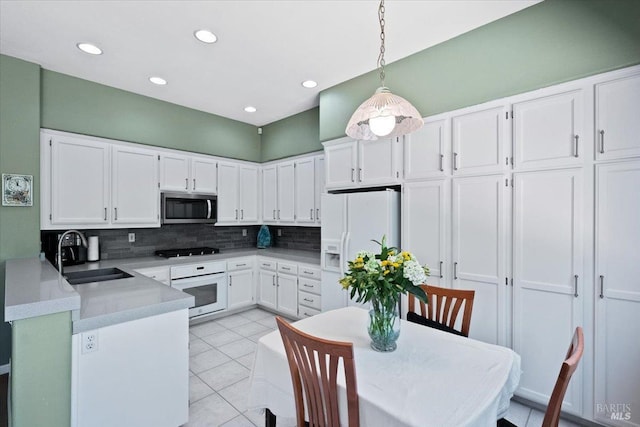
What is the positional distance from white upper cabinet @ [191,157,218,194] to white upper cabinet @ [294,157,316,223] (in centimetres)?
119

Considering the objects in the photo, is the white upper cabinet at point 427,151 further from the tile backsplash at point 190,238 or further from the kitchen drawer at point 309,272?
the tile backsplash at point 190,238

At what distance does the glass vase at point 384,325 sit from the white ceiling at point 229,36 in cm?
203

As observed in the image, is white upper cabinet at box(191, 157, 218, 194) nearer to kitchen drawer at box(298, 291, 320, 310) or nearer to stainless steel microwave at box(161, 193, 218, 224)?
stainless steel microwave at box(161, 193, 218, 224)

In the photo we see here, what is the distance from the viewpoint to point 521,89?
87.7 inches

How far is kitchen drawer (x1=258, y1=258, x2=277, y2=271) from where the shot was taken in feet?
14.2

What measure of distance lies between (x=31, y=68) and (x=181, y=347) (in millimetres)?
3119

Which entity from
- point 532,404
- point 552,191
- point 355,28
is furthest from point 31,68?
point 532,404

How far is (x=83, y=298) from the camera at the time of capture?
1914 millimetres

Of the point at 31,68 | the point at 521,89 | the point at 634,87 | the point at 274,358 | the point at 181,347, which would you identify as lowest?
the point at 181,347

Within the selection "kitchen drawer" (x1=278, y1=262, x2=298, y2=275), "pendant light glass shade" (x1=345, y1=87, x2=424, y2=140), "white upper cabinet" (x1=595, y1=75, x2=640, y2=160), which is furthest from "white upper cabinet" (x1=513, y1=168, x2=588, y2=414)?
"kitchen drawer" (x1=278, y1=262, x2=298, y2=275)

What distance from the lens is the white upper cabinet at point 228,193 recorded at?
4465 millimetres

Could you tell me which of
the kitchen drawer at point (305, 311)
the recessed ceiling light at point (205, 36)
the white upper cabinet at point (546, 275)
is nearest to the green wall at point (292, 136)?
the recessed ceiling light at point (205, 36)

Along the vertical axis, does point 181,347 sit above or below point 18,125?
below

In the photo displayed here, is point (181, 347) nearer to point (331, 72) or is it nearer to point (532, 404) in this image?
point (532, 404)
